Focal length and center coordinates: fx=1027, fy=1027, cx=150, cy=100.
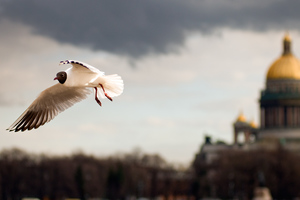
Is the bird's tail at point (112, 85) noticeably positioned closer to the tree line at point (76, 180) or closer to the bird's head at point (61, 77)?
the bird's head at point (61, 77)

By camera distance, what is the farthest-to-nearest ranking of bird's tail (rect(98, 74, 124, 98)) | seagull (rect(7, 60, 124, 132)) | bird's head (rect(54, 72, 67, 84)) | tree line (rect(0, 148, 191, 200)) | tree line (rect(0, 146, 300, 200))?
tree line (rect(0, 148, 191, 200)), tree line (rect(0, 146, 300, 200)), bird's tail (rect(98, 74, 124, 98)), seagull (rect(7, 60, 124, 132)), bird's head (rect(54, 72, 67, 84))

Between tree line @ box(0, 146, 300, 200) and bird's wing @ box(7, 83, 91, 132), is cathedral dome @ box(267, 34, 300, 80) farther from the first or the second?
bird's wing @ box(7, 83, 91, 132)

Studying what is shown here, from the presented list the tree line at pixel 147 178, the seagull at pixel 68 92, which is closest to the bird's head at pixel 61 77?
the seagull at pixel 68 92

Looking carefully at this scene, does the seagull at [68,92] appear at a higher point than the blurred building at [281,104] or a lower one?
lower

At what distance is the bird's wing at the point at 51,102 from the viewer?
14349 millimetres

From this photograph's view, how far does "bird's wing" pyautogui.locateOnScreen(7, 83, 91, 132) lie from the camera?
14.3 m

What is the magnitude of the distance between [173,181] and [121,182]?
64.8ft

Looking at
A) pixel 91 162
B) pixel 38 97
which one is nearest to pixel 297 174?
pixel 91 162

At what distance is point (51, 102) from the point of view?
15102 millimetres


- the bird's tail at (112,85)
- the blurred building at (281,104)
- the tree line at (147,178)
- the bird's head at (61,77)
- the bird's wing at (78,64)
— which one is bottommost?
the bird's head at (61,77)

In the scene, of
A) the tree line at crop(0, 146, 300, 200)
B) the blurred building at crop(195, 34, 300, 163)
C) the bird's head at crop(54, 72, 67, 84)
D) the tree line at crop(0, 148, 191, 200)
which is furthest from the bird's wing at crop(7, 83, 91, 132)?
the blurred building at crop(195, 34, 300, 163)

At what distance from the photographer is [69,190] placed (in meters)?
139

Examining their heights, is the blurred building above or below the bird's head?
above

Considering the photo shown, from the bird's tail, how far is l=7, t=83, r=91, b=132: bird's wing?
39 centimetres
